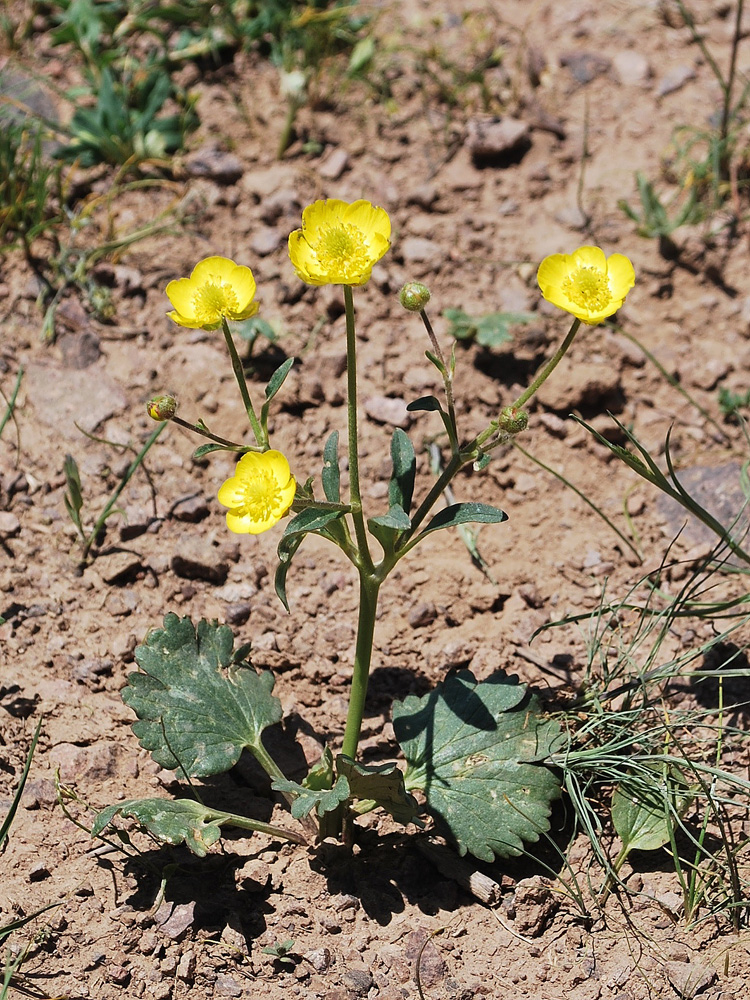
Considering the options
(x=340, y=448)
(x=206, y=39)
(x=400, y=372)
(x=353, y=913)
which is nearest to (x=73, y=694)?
(x=353, y=913)

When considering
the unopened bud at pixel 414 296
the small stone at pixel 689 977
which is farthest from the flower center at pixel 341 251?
the small stone at pixel 689 977

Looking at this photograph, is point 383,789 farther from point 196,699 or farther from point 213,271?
point 213,271

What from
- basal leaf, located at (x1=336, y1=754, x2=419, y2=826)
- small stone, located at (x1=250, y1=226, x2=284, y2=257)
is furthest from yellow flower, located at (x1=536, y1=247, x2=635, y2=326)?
small stone, located at (x1=250, y1=226, x2=284, y2=257)

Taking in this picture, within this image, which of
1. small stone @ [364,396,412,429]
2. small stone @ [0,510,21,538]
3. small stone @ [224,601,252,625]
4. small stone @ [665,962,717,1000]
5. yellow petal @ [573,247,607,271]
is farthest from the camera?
small stone @ [364,396,412,429]

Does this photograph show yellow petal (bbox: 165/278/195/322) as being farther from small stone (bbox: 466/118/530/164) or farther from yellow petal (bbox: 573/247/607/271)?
small stone (bbox: 466/118/530/164)

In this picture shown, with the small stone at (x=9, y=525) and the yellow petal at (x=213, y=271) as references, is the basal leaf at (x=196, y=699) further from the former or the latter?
the yellow petal at (x=213, y=271)

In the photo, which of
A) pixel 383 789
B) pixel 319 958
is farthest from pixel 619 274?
pixel 319 958
